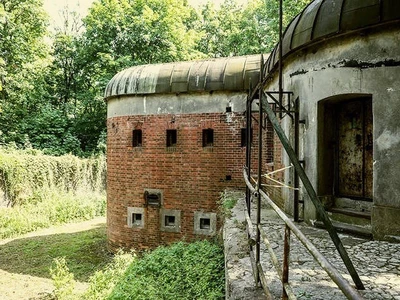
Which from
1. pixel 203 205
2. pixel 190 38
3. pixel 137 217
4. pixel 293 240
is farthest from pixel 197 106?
pixel 190 38

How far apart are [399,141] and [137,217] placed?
816 cm

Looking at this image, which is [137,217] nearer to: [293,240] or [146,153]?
[146,153]

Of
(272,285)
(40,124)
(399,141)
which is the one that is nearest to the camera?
(272,285)

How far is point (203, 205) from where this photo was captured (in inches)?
405

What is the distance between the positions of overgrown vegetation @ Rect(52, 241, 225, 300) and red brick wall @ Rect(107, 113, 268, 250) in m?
2.00

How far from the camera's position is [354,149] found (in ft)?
19.4

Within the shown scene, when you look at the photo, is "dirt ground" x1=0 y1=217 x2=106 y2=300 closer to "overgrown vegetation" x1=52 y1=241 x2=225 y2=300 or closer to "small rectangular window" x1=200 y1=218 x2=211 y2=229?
"overgrown vegetation" x1=52 y1=241 x2=225 y2=300

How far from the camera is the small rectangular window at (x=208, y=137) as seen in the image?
10.4m

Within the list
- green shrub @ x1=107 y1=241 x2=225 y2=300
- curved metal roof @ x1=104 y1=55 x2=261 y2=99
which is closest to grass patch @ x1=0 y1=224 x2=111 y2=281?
green shrub @ x1=107 y1=241 x2=225 y2=300

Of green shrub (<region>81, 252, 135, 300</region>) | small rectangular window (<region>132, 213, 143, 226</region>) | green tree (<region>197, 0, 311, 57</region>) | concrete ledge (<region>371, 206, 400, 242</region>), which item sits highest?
green tree (<region>197, 0, 311, 57</region>)

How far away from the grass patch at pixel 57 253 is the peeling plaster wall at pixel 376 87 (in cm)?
772

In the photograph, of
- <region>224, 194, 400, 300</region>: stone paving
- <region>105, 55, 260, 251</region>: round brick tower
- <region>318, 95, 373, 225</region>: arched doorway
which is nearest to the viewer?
<region>224, 194, 400, 300</region>: stone paving

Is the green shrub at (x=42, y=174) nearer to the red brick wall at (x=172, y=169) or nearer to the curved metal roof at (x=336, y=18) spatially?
the red brick wall at (x=172, y=169)

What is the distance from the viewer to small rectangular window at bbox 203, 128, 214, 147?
34.2 ft
